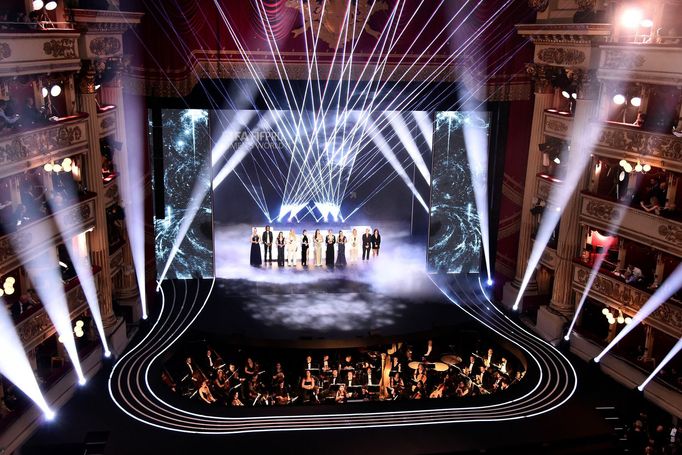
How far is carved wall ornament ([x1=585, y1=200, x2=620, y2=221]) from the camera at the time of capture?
15.5 meters

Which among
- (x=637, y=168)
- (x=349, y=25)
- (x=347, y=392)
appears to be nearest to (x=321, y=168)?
(x=349, y=25)

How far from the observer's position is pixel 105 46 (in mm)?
15508

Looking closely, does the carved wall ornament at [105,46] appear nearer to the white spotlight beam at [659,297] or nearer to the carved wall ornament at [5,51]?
the carved wall ornament at [5,51]

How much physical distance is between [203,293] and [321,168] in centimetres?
495

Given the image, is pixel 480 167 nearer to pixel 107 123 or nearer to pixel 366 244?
pixel 366 244

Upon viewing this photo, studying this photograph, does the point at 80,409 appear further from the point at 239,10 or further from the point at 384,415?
the point at 239,10

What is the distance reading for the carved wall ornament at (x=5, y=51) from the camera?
11891 millimetres

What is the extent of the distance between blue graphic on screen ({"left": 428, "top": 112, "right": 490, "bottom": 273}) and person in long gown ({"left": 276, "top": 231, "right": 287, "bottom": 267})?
4.34m

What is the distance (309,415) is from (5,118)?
7830 millimetres

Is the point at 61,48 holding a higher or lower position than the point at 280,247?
higher

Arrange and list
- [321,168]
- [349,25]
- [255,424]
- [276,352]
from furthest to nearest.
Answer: [321,168], [349,25], [276,352], [255,424]

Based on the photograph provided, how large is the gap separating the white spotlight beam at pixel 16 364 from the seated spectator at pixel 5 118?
124 inches

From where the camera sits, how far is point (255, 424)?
12.9 m

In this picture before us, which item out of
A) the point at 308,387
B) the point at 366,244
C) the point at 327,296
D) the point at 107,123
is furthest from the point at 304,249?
the point at 107,123
